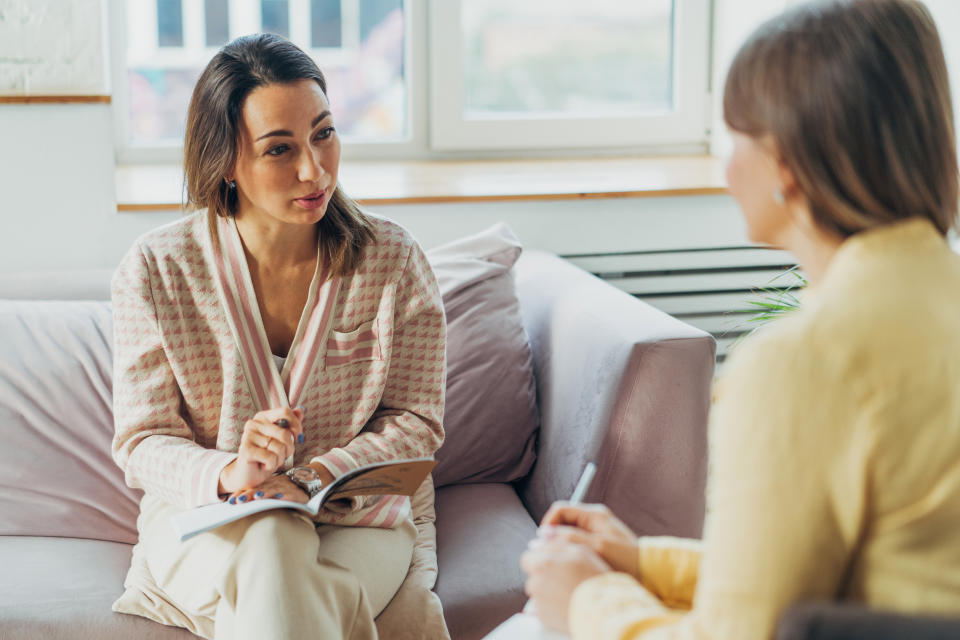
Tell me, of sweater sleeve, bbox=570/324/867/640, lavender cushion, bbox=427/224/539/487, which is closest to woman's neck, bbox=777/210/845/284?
sweater sleeve, bbox=570/324/867/640

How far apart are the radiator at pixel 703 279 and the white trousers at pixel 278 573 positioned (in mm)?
1057

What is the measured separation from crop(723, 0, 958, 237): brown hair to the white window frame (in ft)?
6.91

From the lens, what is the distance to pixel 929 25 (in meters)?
0.77

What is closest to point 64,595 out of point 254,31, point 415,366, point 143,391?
point 143,391

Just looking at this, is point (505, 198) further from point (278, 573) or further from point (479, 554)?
point (278, 573)

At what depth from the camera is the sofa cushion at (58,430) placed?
1720 mm

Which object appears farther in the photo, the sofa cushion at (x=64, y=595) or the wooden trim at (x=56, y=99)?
the wooden trim at (x=56, y=99)

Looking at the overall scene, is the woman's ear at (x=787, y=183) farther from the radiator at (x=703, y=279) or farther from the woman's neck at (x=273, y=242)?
the radiator at (x=703, y=279)

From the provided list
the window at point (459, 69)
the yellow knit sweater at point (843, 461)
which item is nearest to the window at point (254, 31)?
the window at point (459, 69)

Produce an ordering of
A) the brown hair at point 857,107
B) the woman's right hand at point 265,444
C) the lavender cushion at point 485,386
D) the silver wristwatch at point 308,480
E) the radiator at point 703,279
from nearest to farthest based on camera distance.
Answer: the brown hair at point 857,107 → the woman's right hand at point 265,444 → the silver wristwatch at point 308,480 → the lavender cushion at point 485,386 → the radiator at point 703,279

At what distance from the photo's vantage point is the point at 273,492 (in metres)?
1.44

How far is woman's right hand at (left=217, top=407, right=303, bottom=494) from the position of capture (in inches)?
54.2

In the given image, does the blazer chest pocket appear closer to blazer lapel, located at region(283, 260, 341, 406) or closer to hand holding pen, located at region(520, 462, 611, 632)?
blazer lapel, located at region(283, 260, 341, 406)

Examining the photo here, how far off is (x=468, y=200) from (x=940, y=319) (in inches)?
65.4
